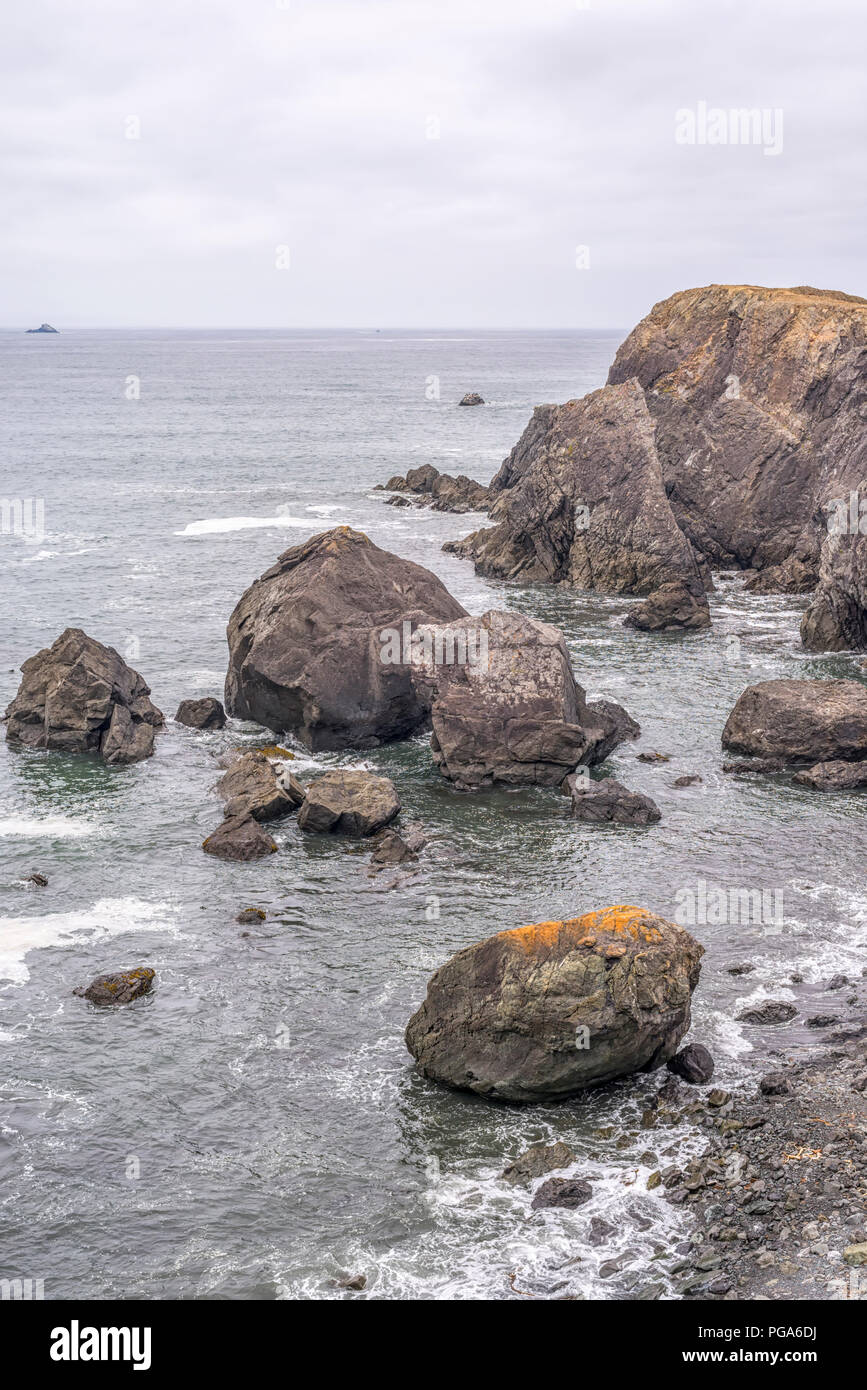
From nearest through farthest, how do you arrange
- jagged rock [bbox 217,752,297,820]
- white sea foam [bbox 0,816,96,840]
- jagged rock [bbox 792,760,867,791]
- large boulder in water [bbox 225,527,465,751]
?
1. white sea foam [bbox 0,816,96,840]
2. jagged rock [bbox 217,752,297,820]
3. jagged rock [bbox 792,760,867,791]
4. large boulder in water [bbox 225,527,465,751]

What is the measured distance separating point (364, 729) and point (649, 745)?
34.3 ft

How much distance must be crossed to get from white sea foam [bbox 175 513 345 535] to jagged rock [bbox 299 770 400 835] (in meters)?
52.7

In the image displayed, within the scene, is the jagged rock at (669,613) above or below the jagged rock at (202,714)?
above

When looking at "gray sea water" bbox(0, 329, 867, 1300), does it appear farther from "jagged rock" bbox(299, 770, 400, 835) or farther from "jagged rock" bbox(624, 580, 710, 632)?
"jagged rock" bbox(624, 580, 710, 632)

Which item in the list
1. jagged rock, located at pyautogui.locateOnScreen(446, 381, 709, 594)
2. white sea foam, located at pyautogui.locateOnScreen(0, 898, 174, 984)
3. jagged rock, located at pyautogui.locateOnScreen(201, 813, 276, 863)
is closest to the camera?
white sea foam, located at pyautogui.locateOnScreen(0, 898, 174, 984)

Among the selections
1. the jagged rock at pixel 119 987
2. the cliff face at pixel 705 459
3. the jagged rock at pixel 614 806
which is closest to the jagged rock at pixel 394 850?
the jagged rock at pixel 614 806

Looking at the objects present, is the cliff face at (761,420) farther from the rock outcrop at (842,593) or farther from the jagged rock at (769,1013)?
the jagged rock at (769,1013)

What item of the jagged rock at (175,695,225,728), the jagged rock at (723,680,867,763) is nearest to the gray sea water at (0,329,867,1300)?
the jagged rock at (175,695,225,728)

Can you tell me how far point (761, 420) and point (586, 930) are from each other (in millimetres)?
57483

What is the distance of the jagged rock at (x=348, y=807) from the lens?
3841 centimetres

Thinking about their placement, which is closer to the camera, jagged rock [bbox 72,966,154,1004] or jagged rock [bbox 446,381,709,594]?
jagged rock [bbox 72,966,154,1004]

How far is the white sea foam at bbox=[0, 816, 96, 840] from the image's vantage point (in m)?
38.8

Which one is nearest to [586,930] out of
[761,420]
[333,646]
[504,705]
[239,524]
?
[504,705]

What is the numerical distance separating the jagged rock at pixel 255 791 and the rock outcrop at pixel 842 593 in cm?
2864
